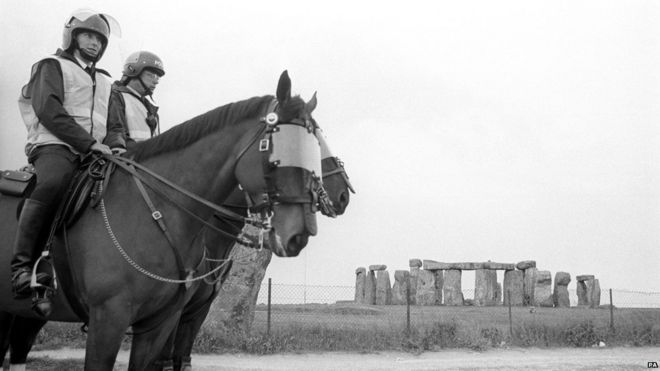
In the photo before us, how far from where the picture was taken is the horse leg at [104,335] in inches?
148

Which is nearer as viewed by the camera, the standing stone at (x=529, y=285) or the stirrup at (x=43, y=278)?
the stirrup at (x=43, y=278)

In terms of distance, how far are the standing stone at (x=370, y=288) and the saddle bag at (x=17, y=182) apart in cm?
3087

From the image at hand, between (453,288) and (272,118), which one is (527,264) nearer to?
(453,288)

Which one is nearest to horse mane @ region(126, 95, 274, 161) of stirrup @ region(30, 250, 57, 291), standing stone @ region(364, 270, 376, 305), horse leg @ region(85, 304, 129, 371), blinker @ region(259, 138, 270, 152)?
blinker @ region(259, 138, 270, 152)

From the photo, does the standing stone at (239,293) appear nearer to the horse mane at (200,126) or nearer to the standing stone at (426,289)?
the horse mane at (200,126)

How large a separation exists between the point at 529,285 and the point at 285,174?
29967 millimetres

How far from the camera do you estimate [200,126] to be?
4.18 metres

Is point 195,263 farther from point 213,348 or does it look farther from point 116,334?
point 213,348

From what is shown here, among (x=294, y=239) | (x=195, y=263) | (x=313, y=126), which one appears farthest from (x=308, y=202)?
(x=195, y=263)

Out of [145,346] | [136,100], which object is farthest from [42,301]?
[136,100]

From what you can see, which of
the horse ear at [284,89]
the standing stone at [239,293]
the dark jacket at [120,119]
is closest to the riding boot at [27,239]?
the dark jacket at [120,119]

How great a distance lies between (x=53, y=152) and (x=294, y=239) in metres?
1.83

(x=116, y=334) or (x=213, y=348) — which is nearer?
(x=116, y=334)

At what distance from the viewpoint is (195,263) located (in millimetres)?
4164
